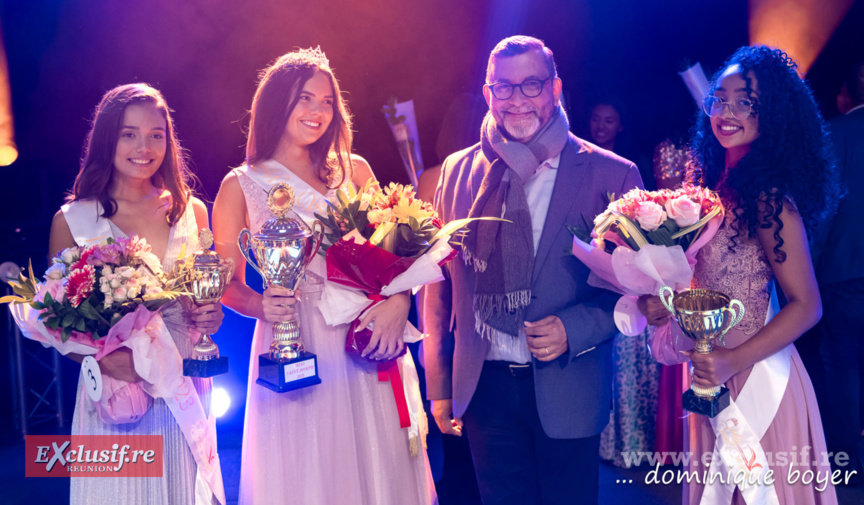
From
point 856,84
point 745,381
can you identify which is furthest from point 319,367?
point 856,84

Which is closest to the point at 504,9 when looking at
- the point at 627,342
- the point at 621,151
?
the point at 621,151

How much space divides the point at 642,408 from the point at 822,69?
253cm

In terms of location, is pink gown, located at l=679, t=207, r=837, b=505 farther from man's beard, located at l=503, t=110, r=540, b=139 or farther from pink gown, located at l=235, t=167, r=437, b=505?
pink gown, located at l=235, t=167, r=437, b=505

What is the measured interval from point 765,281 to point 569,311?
22.2 inches

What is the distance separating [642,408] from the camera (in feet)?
12.0

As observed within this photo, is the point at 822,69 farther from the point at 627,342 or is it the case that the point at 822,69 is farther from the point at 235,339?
the point at 235,339

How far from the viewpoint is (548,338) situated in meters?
1.94

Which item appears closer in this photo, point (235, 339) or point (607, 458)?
point (607, 458)

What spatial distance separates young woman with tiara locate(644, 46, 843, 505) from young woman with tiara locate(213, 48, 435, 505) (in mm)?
876

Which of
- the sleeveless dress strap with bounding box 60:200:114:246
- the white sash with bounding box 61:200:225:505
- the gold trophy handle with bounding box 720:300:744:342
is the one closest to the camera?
the gold trophy handle with bounding box 720:300:744:342

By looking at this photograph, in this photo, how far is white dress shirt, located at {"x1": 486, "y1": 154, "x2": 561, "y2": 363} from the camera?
207 centimetres

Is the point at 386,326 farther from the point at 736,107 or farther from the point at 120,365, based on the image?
the point at 736,107

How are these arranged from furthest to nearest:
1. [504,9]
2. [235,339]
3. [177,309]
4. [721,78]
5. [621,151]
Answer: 1. [504,9]
2. [621,151]
3. [235,339]
4. [177,309]
5. [721,78]

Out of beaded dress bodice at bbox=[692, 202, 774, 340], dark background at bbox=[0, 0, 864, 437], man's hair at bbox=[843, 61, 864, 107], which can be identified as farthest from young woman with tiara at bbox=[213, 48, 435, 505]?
man's hair at bbox=[843, 61, 864, 107]
